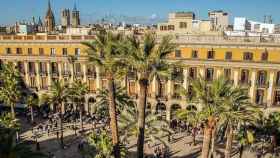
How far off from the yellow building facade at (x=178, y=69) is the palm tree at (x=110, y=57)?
1440 cm

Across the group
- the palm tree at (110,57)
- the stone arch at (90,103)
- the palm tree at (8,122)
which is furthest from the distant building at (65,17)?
the palm tree at (110,57)

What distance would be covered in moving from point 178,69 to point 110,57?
2977 centimetres

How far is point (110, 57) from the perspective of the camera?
28.9 m

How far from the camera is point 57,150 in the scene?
46.0 m

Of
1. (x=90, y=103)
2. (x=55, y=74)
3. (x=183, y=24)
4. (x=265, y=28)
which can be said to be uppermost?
(x=183, y=24)

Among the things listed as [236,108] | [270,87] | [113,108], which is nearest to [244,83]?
[270,87]

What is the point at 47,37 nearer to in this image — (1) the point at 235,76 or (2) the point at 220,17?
(1) the point at 235,76

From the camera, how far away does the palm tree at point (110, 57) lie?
94.3ft

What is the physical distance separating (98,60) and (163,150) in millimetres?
20364

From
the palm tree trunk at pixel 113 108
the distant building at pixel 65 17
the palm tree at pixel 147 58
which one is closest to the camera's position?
the palm tree at pixel 147 58

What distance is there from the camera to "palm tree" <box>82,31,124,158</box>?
94.3 feet

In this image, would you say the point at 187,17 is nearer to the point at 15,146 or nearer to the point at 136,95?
the point at 136,95

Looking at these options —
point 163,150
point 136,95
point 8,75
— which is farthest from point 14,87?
point 163,150

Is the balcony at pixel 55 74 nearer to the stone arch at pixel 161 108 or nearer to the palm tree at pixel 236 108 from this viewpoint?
the stone arch at pixel 161 108
